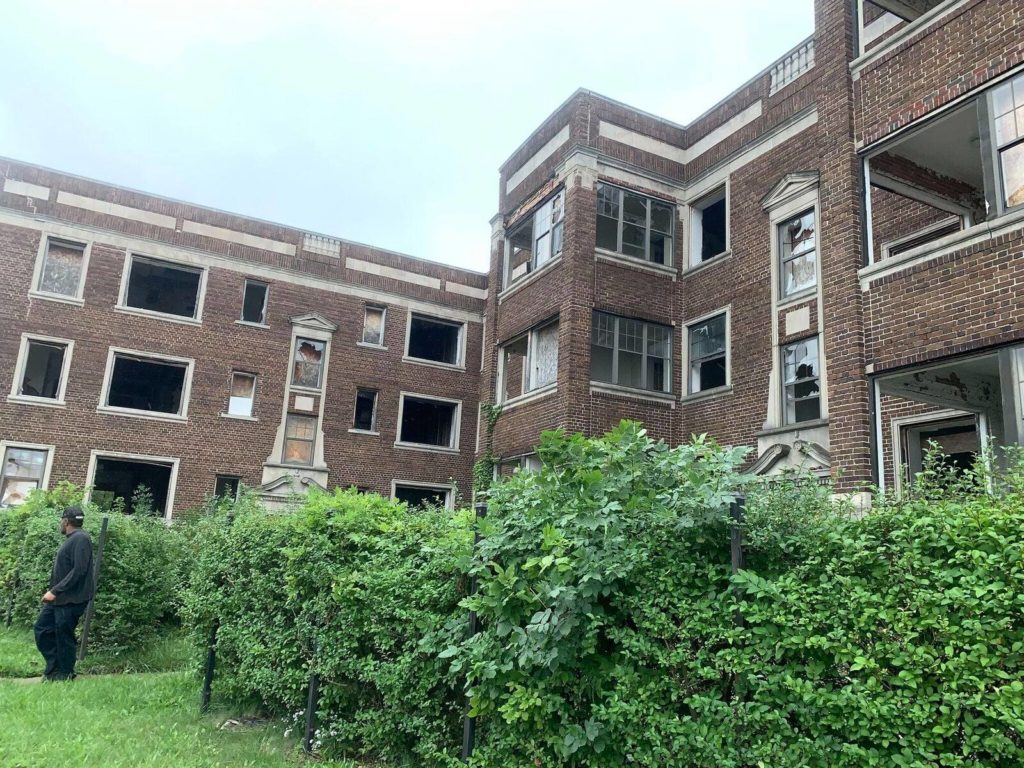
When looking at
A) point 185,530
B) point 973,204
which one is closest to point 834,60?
point 973,204

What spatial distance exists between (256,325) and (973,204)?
807 inches

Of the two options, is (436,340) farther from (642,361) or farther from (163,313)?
Answer: (642,361)

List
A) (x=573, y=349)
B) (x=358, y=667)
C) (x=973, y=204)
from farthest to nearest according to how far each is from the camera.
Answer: (x=573, y=349)
(x=973, y=204)
(x=358, y=667)

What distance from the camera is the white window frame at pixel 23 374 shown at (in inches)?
841

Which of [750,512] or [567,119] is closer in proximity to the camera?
[750,512]

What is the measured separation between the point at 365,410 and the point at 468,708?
22.6 meters

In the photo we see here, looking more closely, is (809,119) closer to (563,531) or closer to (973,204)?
(973,204)

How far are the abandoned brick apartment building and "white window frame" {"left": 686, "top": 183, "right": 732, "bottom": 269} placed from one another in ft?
0.31

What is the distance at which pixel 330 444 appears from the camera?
82.5 ft

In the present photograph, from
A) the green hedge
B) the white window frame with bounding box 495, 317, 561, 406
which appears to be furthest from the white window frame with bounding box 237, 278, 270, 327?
the green hedge

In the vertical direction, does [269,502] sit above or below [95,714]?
above

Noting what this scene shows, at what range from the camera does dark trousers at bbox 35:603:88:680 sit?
8594 millimetres

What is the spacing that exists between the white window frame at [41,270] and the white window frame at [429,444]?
1048cm

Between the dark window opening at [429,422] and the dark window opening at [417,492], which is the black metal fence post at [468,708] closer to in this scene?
the dark window opening at [417,492]
